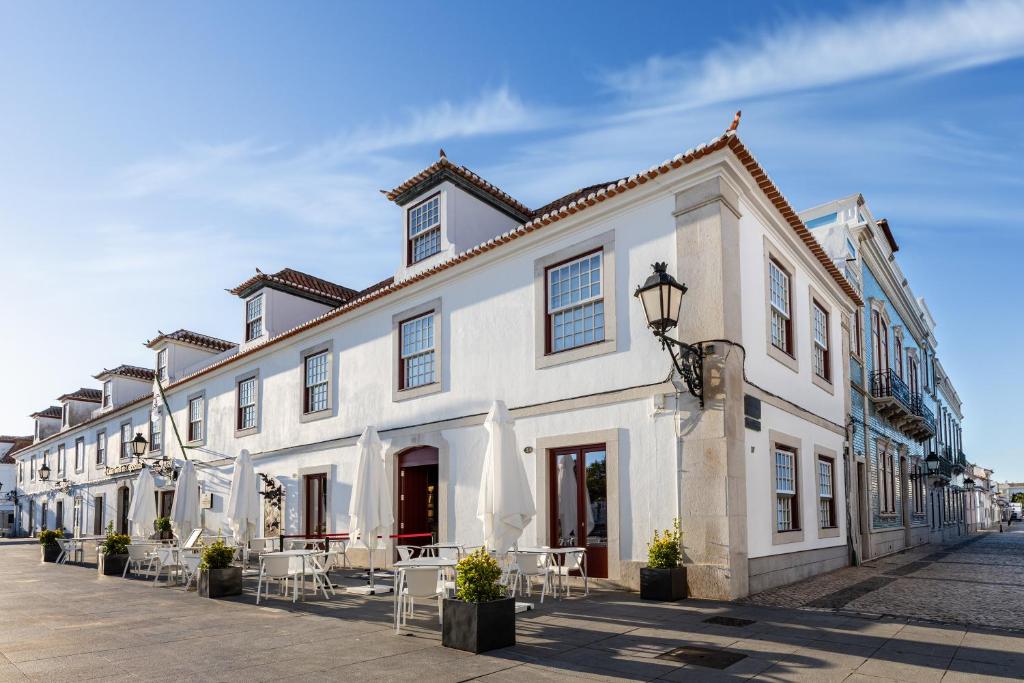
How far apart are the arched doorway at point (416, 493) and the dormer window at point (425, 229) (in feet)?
13.7

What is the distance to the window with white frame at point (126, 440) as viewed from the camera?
94.9ft

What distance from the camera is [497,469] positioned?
8.51 meters

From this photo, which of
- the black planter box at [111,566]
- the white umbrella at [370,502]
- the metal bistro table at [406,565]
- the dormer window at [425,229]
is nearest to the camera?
the metal bistro table at [406,565]

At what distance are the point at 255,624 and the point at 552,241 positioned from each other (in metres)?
6.90

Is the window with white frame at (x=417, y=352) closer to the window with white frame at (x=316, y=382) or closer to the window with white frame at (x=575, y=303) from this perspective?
the window with white frame at (x=316, y=382)

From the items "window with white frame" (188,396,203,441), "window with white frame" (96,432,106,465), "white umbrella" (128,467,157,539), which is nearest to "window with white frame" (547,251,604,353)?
"white umbrella" (128,467,157,539)

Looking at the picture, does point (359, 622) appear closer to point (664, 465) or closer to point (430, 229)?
point (664, 465)

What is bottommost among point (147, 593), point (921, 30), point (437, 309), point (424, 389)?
point (147, 593)

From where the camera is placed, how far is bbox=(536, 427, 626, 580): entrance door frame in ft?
32.7

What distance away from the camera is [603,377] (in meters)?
10.5

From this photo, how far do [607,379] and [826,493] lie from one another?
5884mm

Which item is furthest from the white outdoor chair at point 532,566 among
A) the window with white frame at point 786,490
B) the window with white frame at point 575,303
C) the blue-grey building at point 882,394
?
the blue-grey building at point 882,394

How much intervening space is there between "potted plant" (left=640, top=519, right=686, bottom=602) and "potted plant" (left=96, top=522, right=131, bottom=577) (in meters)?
11.2

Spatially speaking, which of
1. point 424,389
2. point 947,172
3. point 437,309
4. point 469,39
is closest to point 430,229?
point 437,309
